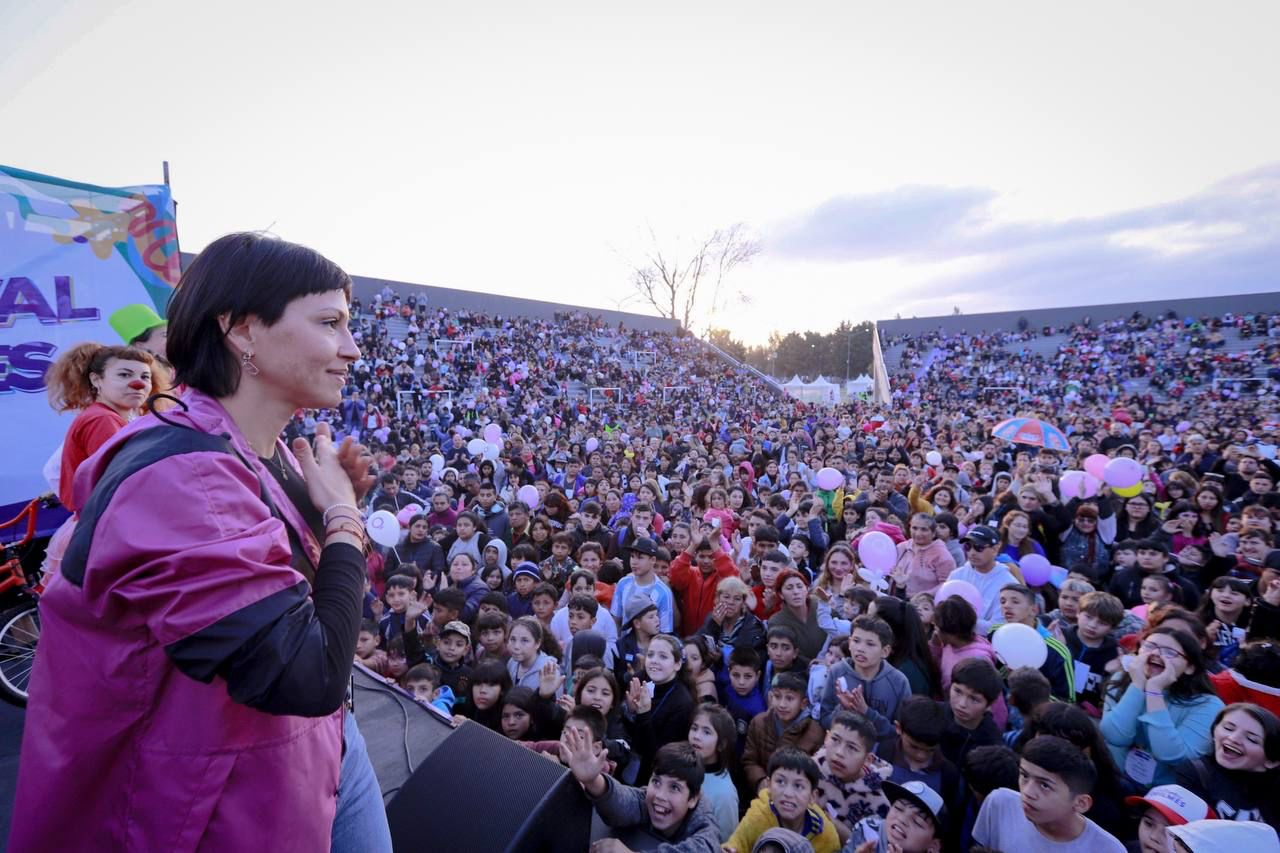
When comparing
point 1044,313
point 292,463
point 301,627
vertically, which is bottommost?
point 301,627

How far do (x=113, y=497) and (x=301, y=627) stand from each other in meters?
0.31

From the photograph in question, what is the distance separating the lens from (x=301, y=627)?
871mm

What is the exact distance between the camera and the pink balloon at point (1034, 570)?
5258 millimetres

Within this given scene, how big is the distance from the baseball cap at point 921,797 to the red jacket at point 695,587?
256 centimetres

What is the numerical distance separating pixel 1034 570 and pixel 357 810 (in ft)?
18.2

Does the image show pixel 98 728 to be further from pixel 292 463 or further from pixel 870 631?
pixel 870 631

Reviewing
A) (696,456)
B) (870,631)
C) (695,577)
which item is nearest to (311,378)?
(870,631)

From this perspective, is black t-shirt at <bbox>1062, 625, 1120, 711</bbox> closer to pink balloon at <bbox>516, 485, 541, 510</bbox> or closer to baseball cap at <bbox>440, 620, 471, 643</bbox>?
baseball cap at <bbox>440, 620, 471, 643</bbox>

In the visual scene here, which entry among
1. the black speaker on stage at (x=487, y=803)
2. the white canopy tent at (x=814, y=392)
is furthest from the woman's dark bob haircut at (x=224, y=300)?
the white canopy tent at (x=814, y=392)

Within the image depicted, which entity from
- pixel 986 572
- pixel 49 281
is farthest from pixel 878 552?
pixel 49 281

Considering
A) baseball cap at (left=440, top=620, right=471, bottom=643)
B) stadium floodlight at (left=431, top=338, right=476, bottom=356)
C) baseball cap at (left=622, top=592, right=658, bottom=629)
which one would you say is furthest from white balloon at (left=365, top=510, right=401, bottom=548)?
stadium floodlight at (left=431, top=338, right=476, bottom=356)

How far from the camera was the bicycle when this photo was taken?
3074 millimetres

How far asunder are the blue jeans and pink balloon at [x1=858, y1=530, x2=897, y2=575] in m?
4.67

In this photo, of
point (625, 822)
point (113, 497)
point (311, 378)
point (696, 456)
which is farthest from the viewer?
point (696, 456)
